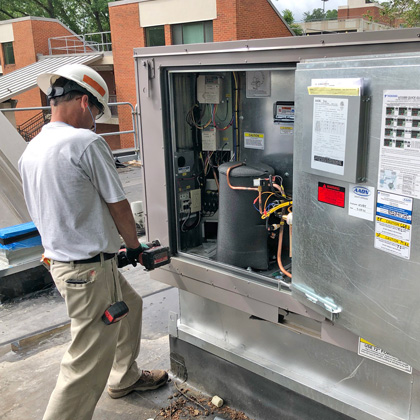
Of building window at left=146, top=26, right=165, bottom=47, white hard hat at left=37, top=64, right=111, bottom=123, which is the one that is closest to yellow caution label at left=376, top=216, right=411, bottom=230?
white hard hat at left=37, top=64, right=111, bottom=123

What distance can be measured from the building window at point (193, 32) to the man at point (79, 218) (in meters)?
16.0

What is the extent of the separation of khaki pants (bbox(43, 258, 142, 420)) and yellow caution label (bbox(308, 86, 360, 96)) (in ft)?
4.83

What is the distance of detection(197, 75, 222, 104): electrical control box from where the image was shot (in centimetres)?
296

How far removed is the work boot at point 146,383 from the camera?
3174 millimetres

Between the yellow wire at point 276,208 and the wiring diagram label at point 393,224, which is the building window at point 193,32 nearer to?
the yellow wire at point 276,208

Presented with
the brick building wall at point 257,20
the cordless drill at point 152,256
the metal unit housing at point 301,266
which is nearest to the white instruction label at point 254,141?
the metal unit housing at point 301,266

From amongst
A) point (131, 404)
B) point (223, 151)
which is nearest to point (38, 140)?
point (223, 151)

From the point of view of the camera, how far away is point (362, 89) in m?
1.63

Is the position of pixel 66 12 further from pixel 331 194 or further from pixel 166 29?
pixel 331 194

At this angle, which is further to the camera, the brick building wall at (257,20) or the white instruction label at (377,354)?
the brick building wall at (257,20)

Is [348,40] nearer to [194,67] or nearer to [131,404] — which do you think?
[194,67]

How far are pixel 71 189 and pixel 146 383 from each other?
1.58 metres

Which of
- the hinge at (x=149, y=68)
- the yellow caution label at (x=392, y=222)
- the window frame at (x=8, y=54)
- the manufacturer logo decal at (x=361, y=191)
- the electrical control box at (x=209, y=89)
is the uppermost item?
the window frame at (x=8, y=54)

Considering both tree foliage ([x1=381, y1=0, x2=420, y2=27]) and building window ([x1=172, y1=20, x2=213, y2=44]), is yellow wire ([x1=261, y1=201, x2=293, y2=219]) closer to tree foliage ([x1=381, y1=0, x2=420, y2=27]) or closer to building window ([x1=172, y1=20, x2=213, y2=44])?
tree foliage ([x1=381, y1=0, x2=420, y2=27])
